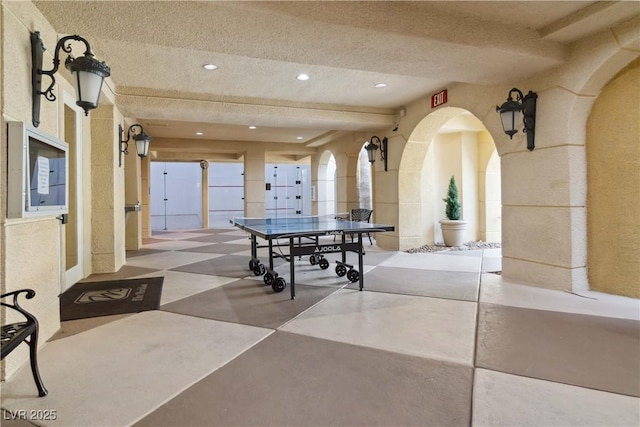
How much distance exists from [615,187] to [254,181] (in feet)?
28.4

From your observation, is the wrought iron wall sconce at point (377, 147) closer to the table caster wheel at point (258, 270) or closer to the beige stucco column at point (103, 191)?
the table caster wheel at point (258, 270)

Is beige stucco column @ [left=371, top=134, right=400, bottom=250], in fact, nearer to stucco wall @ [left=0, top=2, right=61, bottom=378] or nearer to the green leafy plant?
the green leafy plant

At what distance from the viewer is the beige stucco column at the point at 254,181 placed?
1036 centimetres

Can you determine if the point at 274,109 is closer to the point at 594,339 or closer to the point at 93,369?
the point at 93,369

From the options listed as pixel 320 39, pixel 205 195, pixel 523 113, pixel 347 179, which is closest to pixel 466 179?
pixel 347 179

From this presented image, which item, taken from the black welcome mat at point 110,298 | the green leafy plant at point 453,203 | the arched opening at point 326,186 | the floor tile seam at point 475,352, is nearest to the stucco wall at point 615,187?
the floor tile seam at point 475,352

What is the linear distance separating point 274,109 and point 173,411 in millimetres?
5017

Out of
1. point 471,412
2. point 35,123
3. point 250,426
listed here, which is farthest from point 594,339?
point 35,123

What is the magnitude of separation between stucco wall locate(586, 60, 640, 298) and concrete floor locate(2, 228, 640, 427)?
0.31 metres

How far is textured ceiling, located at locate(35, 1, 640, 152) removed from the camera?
2523 mm

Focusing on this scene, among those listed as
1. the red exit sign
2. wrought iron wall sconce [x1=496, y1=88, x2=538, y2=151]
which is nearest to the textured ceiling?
the red exit sign

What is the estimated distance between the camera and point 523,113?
3.80 metres

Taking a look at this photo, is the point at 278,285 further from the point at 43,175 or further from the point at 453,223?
the point at 453,223

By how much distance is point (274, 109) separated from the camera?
19.0 feet
